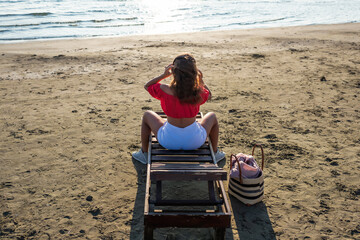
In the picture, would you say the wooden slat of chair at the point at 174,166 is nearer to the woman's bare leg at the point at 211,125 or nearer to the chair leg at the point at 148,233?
the chair leg at the point at 148,233

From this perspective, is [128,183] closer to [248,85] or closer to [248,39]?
[248,85]

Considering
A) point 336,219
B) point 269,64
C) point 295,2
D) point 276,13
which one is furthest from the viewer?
point 295,2

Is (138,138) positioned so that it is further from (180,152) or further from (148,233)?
(148,233)

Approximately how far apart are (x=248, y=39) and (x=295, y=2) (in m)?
22.3

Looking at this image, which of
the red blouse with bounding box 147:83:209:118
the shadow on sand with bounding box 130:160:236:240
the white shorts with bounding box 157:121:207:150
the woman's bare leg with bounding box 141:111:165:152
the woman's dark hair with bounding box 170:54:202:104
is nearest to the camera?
the shadow on sand with bounding box 130:160:236:240

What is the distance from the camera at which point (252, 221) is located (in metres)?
3.92

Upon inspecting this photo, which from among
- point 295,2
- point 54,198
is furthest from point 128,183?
point 295,2

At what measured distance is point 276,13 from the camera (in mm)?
26688

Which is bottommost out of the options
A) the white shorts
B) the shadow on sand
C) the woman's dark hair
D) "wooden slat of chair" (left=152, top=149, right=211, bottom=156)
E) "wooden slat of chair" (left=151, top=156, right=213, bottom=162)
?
the shadow on sand

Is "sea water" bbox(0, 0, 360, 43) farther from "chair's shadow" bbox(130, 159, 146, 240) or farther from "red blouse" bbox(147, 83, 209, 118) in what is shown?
"red blouse" bbox(147, 83, 209, 118)

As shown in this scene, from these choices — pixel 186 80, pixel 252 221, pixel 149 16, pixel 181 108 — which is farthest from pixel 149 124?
pixel 149 16

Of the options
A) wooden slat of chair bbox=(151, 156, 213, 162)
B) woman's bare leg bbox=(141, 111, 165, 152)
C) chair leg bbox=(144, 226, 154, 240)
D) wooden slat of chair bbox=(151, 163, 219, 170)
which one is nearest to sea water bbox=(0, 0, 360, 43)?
woman's bare leg bbox=(141, 111, 165, 152)

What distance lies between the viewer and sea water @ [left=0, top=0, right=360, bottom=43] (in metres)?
19.4

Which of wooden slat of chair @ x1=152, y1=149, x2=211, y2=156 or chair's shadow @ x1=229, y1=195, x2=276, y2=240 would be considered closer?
chair's shadow @ x1=229, y1=195, x2=276, y2=240
